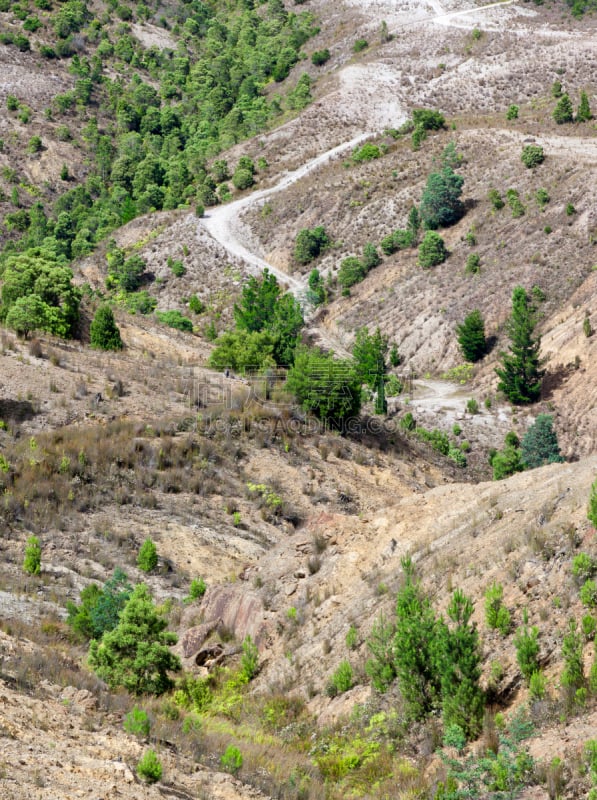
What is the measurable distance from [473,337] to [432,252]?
14239mm

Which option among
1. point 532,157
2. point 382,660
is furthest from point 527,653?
point 532,157

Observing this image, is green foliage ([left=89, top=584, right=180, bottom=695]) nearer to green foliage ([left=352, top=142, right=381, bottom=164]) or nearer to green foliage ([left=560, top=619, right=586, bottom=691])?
green foliage ([left=560, top=619, right=586, bottom=691])

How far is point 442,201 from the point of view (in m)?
76.3

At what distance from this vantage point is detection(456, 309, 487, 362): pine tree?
201 ft

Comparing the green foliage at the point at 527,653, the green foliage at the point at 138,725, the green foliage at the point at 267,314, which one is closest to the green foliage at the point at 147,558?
the green foliage at the point at 138,725

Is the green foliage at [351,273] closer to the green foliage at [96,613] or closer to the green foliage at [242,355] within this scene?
the green foliage at [242,355]

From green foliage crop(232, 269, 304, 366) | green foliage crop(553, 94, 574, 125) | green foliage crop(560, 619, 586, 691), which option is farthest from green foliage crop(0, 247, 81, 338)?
green foliage crop(553, 94, 574, 125)

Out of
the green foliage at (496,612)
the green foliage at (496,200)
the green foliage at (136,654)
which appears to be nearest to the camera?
the green foliage at (496,612)

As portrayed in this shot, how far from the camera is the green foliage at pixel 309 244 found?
268 feet

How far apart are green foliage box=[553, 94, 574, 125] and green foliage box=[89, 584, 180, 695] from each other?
79074 millimetres

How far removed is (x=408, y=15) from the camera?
125m

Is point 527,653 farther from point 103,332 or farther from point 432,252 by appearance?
point 432,252

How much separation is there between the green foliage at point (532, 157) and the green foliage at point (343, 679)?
2709 inches

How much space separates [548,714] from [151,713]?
6.20 metres
